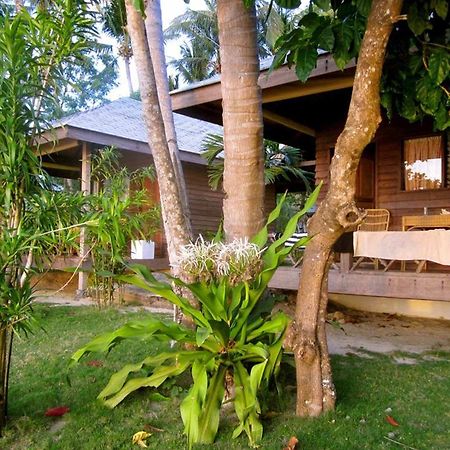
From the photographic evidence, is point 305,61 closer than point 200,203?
Yes

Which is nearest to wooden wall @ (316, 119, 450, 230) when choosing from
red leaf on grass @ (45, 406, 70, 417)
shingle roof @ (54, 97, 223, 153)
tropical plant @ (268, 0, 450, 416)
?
tropical plant @ (268, 0, 450, 416)

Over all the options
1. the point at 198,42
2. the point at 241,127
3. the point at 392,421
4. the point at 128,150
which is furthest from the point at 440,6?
the point at 198,42

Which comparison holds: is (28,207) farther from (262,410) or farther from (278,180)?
(278,180)

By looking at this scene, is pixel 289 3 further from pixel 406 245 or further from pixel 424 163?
pixel 424 163

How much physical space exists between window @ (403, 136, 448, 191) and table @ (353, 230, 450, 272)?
9.24 feet

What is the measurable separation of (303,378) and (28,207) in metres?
2.15

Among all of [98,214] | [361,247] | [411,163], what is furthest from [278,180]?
[98,214]

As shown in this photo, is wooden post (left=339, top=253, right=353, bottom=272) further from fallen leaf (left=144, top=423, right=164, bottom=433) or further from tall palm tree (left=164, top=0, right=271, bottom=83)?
tall palm tree (left=164, top=0, right=271, bottom=83)

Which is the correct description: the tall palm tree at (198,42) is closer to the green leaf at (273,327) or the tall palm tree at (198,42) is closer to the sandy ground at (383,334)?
the sandy ground at (383,334)

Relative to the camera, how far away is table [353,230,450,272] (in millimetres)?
5133

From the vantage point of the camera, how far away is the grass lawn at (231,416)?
2.93 metres

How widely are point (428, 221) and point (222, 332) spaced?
4618 millimetres

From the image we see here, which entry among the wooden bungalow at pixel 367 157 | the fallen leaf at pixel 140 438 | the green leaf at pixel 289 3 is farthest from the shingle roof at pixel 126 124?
the fallen leaf at pixel 140 438

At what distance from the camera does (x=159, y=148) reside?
4.91 meters
